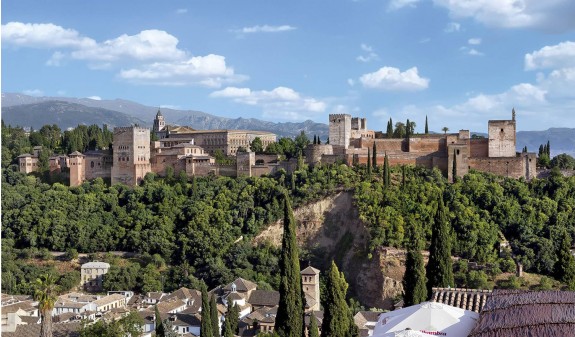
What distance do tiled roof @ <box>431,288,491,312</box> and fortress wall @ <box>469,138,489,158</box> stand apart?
37811mm

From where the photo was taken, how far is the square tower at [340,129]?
5488 centimetres

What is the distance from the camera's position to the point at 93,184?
55.3 metres

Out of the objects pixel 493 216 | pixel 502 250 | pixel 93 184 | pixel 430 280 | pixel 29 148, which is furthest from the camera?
pixel 29 148

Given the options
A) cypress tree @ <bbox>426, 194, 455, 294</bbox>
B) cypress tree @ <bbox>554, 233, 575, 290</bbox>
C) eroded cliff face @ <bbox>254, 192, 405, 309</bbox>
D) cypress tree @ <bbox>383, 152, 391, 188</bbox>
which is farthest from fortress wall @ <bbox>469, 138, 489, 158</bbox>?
cypress tree @ <bbox>426, 194, 455, 294</bbox>

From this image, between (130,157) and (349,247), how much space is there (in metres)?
19.9

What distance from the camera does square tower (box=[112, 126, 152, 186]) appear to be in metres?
55.1

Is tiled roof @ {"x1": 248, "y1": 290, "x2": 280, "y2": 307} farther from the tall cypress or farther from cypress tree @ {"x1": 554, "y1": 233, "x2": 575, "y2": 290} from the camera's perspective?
cypress tree @ {"x1": 554, "y1": 233, "x2": 575, "y2": 290}

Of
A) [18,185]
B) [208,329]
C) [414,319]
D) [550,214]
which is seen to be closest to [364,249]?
[550,214]

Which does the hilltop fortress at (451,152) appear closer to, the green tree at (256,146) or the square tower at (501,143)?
the square tower at (501,143)

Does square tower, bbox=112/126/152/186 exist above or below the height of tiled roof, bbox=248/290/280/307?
above

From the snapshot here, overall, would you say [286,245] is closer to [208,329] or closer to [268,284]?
[208,329]

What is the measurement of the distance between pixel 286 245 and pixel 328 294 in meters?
3.87

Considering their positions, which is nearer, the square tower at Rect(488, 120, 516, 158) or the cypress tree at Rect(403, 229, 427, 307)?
the cypress tree at Rect(403, 229, 427, 307)

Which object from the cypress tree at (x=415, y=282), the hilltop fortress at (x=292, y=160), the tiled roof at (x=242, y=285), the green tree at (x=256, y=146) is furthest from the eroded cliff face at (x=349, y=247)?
the cypress tree at (x=415, y=282)
